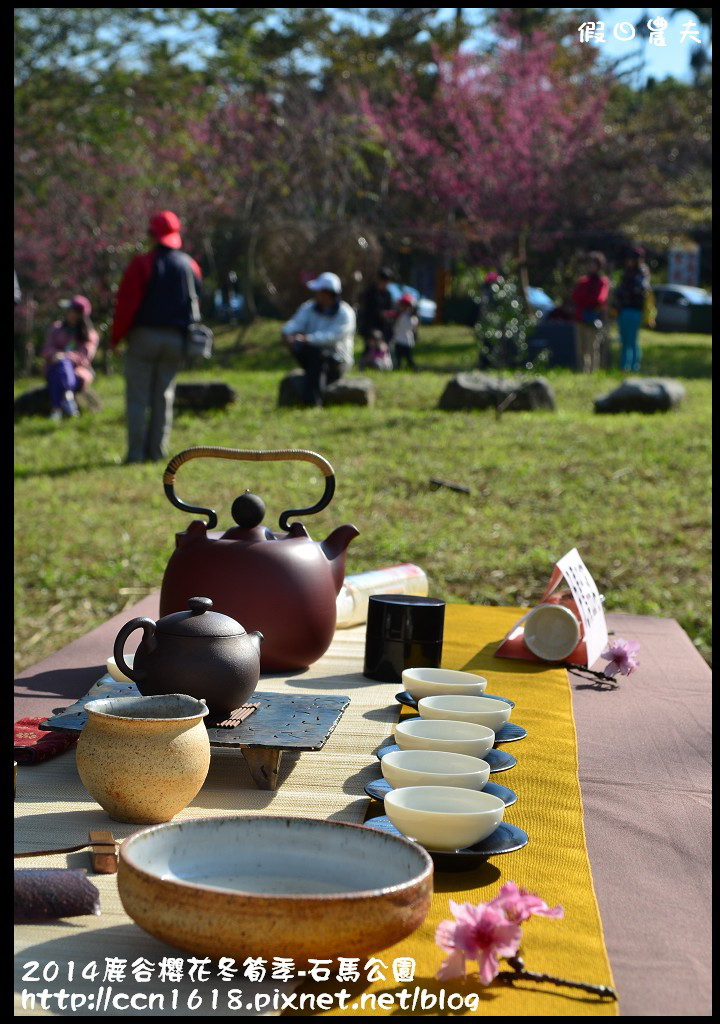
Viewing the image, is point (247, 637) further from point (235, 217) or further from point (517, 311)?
point (235, 217)

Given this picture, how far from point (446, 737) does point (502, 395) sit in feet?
25.1

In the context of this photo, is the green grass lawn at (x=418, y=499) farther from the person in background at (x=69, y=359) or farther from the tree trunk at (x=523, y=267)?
the tree trunk at (x=523, y=267)

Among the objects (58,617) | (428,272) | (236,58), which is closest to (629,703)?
(58,617)

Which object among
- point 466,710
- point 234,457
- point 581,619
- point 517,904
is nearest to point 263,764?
point 466,710

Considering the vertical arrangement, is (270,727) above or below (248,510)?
below

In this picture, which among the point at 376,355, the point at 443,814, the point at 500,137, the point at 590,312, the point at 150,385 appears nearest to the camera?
the point at 443,814

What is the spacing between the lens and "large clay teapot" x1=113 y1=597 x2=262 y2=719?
5.38ft

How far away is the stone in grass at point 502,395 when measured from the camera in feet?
29.9

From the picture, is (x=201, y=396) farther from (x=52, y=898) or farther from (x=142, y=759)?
(x=52, y=898)

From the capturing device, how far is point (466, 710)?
182cm

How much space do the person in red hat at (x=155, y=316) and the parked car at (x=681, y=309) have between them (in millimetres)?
14257

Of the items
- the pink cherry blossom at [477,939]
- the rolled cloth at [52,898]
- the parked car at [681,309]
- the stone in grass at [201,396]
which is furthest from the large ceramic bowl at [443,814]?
the parked car at [681,309]

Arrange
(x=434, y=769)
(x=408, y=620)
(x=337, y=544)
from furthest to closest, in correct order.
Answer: (x=337, y=544), (x=408, y=620), (x=434, y=769)

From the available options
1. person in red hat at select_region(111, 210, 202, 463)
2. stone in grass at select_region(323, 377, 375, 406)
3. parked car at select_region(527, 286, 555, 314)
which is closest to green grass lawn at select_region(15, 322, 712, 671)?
stone in grass at select_region(323, 377, 375, 406)
